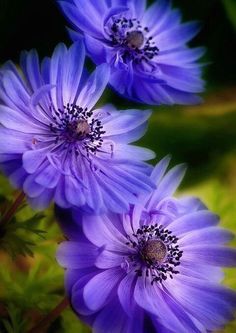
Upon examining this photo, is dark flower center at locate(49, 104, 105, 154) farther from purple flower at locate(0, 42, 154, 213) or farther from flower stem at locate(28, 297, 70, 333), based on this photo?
flower stem at locate(28, 297, 70, 333)

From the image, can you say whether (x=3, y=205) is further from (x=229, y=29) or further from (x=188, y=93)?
(x=229, y=29)

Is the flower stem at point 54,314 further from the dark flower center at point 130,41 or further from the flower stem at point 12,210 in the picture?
the dark flower center at point 130,41

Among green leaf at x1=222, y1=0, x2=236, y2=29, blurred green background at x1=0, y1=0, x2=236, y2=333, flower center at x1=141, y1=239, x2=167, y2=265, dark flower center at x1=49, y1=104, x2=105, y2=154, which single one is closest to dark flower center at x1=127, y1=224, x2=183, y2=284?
flower center at x1=141, y1=239, x2=167, y2=265

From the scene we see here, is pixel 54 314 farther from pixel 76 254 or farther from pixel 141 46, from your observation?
pixel 141 46

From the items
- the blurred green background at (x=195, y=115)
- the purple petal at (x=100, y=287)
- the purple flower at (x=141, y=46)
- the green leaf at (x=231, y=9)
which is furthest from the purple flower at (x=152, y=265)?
the green leaf at (x=231, y=9)

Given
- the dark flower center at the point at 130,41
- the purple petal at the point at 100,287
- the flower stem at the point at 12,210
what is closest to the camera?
the purple petal at the point at 100,287

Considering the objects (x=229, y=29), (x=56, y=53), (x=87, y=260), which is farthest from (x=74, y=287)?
(x=229, y=29)

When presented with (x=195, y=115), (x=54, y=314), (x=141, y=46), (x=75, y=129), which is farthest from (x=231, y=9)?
(x=54, y=314)

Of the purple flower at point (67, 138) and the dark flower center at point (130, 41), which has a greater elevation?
the dark flower center at point (130, 41)
